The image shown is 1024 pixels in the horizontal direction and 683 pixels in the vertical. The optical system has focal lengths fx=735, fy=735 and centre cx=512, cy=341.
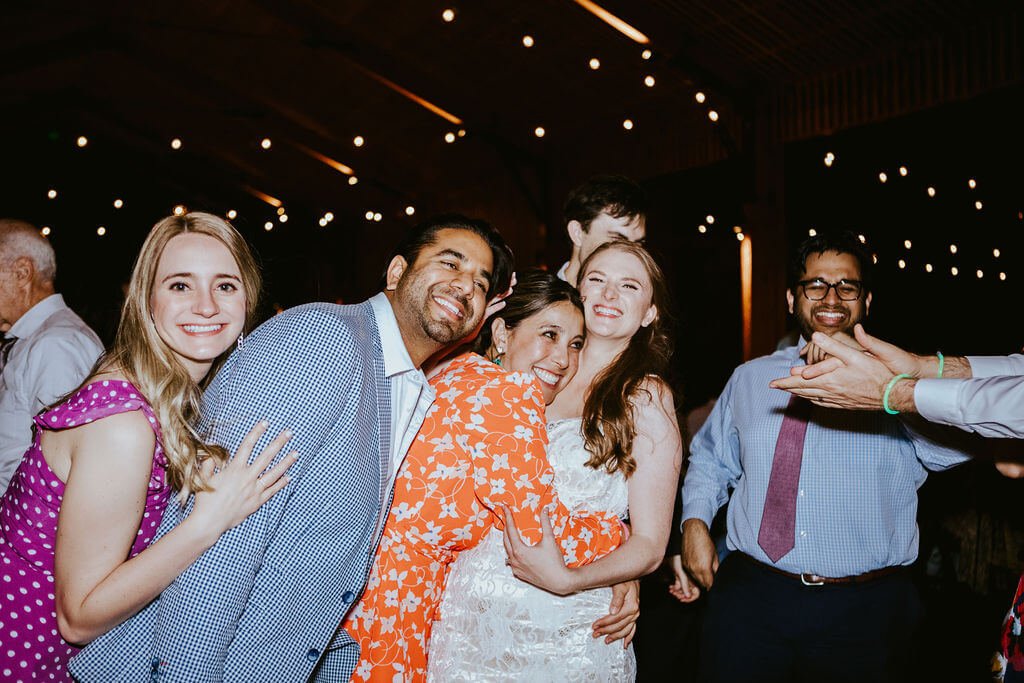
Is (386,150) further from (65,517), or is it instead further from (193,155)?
(65,517)

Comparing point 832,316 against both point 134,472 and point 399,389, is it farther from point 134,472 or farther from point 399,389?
point 134,472

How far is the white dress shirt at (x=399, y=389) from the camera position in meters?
1.72

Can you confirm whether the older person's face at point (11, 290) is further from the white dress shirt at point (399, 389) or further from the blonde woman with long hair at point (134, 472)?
the white dress shirt at point (399, 389)

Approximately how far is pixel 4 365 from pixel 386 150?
30.9 feet

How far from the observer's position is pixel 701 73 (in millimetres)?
7492

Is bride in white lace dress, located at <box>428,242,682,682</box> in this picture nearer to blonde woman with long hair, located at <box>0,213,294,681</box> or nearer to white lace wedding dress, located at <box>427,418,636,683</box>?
white lace wedding dress, located at <box>427,418,636,683</box>

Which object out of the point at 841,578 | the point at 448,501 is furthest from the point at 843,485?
the point at 448,501

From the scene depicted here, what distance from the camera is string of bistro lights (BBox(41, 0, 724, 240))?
23.3ft

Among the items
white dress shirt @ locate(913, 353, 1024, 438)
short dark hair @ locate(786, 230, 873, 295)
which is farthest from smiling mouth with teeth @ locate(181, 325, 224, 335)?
short dark hair @ locate(786, 230, 873, 295)

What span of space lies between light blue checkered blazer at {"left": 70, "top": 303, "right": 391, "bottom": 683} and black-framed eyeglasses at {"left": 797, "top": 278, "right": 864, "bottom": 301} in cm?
191

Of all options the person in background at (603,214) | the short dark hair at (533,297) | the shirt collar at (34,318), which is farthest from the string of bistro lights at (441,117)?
the person in background at (603,214)

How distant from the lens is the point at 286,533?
1.47 metres

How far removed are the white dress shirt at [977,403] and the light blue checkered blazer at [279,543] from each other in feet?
4.37

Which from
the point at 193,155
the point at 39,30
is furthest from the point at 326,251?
the point at 39,30
